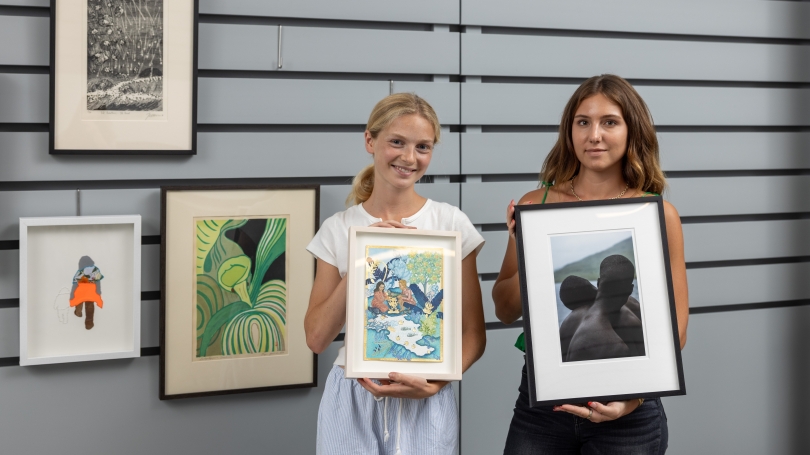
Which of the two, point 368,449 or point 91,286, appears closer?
point 368,449

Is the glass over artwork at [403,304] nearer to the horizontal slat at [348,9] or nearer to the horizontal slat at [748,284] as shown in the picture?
the horizontal slat at [348,9]

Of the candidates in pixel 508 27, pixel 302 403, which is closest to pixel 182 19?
pixel 508 27

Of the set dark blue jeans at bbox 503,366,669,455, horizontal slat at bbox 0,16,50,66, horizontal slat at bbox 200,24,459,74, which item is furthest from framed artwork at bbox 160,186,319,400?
dark blue jeans at bbox 503,366,669,455

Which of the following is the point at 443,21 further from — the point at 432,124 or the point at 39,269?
the point at 39,269

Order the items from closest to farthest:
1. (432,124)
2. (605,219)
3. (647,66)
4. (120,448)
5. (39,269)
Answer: (605,219) → (432,124) → (39,269) → (120,448) → (647,66)

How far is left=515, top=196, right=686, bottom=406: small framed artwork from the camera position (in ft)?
4.74

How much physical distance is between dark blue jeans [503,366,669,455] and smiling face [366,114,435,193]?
23.3 inches

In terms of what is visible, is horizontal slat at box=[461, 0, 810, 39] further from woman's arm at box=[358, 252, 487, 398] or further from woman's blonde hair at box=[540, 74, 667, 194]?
woman's arm at box=[358, 252, 487, 398]

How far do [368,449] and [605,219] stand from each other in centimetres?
72

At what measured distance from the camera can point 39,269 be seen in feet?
6.55

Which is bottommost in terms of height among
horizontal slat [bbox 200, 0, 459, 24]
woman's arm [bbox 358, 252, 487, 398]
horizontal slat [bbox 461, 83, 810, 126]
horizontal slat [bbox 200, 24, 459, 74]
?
woman's arm [bbox 358, 252, 487, 398]

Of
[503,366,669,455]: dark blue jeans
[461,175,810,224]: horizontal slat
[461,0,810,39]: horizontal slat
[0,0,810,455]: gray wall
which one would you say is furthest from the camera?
[461,175,810,224]: horizontal slat

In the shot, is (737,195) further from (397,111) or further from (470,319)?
(397,111)

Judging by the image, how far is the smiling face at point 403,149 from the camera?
5.11 ft
